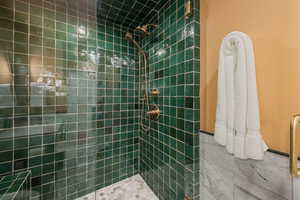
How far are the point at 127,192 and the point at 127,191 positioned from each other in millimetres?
13

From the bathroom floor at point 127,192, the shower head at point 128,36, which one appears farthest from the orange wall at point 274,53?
the bathroom floor at point 127,192

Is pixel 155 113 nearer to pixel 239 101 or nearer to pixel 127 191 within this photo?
pixel 239 101

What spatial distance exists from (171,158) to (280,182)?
67 cm

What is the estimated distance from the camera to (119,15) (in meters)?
1.29

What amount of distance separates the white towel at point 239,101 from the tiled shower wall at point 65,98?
112cm

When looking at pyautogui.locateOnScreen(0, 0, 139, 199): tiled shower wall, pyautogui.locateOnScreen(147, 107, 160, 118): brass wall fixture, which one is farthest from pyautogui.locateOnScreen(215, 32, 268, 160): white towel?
pyautogui.locateOnScreen(0, 0, 139, 199): tiled shower wall

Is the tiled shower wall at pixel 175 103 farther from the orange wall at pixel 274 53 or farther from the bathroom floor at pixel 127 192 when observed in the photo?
the orange wall at pixel 274 53

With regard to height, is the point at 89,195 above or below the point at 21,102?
below

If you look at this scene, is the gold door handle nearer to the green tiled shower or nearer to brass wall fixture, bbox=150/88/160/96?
the green tiled shower

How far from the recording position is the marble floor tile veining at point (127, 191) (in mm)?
1269

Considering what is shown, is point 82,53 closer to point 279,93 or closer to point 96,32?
point 96,32

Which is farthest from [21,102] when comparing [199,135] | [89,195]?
[199,135]

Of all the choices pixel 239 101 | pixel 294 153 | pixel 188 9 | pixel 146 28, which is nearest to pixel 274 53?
pixel 239 101

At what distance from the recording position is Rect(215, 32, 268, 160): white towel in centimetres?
52
